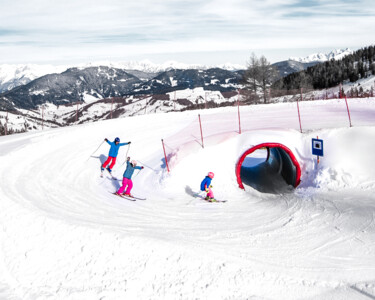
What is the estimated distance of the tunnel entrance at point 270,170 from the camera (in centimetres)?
1659

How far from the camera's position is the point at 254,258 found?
9.08m

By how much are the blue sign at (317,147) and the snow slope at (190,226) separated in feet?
1.44

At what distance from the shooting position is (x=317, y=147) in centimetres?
1602

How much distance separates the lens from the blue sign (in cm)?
1585

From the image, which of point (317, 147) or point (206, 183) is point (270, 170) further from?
point (206, 183)

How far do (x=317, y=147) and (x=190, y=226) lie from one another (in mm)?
8441

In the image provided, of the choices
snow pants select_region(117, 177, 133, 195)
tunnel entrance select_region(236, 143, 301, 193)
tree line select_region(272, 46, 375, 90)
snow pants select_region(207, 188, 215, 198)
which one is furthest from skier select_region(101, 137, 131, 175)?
tree line select_region(272, 46, 375, 90)

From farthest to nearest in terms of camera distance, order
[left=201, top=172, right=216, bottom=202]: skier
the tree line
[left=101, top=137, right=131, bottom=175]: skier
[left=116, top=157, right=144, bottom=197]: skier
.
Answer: the tree line → [left=101, top=137, right=131, bottom=175]: skier → [left=201, top=172, right=216, bottom=202]: skier → [left=116, top=157, right=144, bottom=197]: skier

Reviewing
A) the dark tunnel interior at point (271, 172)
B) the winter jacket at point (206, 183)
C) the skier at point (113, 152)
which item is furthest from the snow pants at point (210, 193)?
the skier at point (113, 152)

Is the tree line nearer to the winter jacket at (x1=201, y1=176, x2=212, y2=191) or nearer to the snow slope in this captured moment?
the snow slope

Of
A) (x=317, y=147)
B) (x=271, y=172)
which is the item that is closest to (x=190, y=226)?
(x=317, y=147)

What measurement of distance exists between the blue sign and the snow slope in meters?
0.44

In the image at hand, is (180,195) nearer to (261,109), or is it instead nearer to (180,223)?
(180,223)

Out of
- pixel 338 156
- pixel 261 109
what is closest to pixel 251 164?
pixel 261 109
